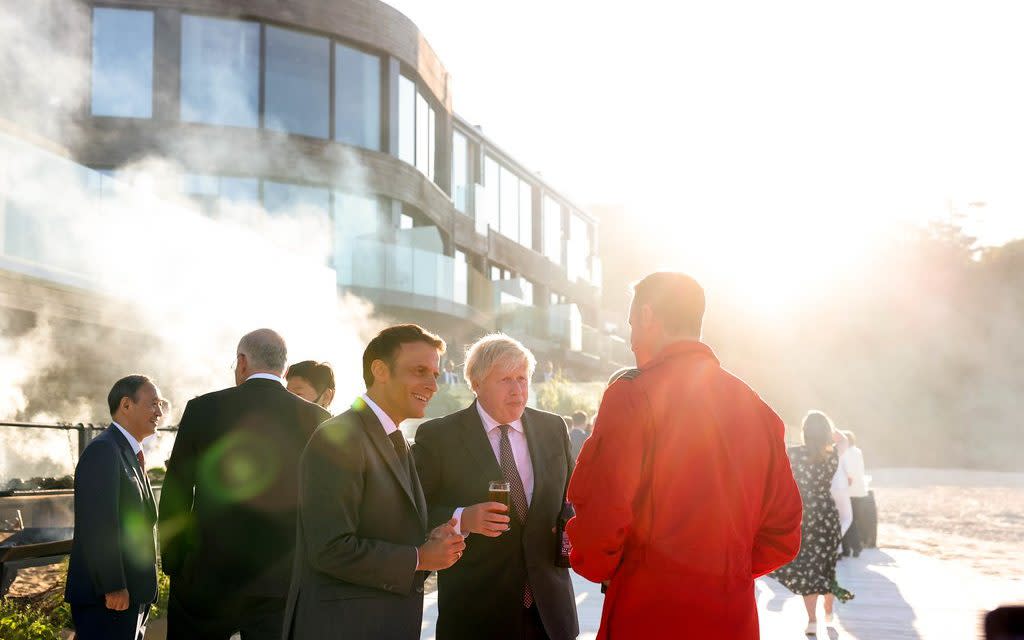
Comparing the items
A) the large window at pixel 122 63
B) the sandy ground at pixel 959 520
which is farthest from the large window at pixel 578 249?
the large window at pixel 122 63

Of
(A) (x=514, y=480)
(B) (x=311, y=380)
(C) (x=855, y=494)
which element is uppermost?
(B) (x=311, y=380)

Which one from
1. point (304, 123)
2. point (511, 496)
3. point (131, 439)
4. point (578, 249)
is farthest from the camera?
point (578, 249)

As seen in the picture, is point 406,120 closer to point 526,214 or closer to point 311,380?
point 526,214

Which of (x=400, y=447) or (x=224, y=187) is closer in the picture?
(x=400, y=447)

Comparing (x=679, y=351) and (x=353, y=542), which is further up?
(x=679, y=351)

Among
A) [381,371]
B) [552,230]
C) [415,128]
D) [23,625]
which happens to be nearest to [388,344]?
[381,371]

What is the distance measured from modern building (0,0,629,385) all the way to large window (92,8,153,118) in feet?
0.07

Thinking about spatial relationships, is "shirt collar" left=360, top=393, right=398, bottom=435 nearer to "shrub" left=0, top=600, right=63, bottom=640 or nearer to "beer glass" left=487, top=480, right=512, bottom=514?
"beer glass" left=487, top=480, right=512, bottom=514

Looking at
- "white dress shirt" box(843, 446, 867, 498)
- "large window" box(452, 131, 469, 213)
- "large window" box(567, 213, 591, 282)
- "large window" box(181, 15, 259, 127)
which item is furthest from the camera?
"large window" box(567, 213, 591, 282)

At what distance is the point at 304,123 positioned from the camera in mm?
23172

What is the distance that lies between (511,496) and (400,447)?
113cm

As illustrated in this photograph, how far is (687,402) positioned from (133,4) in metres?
20.7

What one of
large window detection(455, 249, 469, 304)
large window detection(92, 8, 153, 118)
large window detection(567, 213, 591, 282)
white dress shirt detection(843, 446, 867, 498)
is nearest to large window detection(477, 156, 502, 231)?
large window detection(455, 249, 469, 304)

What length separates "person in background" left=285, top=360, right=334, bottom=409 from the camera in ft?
18.0
